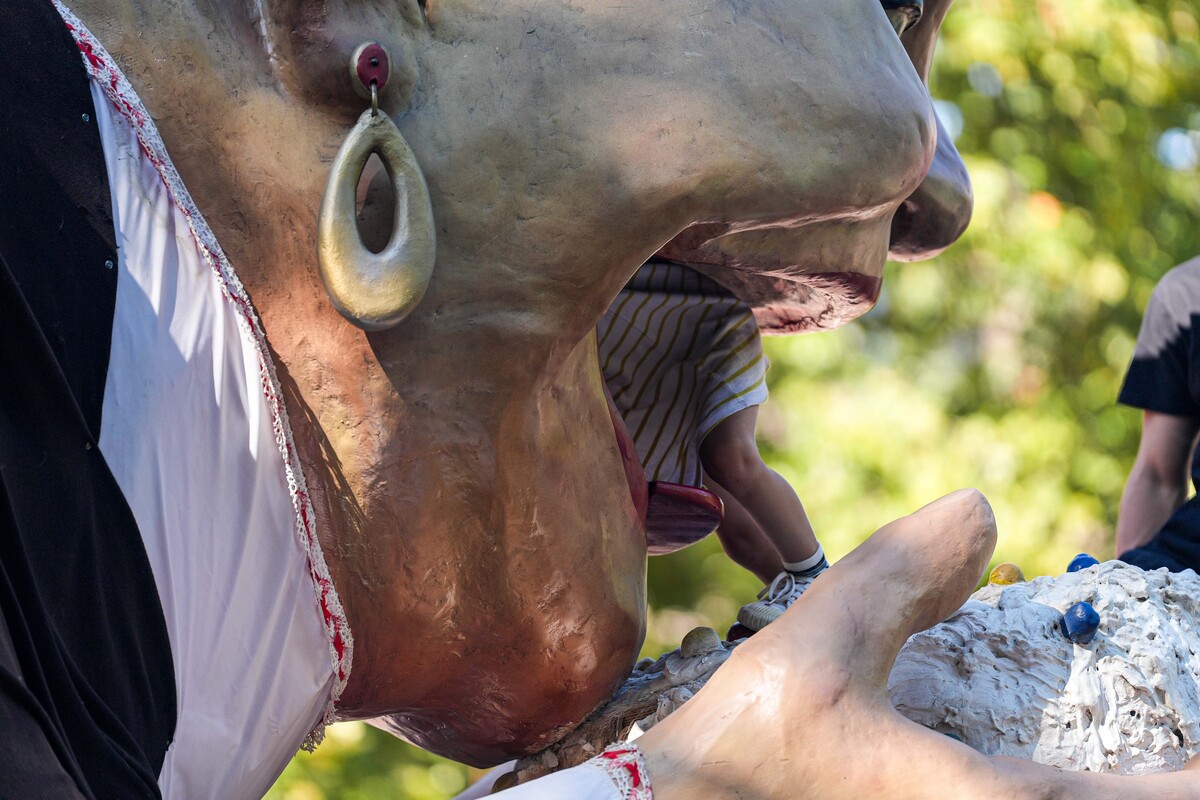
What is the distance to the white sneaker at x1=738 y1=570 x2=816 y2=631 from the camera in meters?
1.90

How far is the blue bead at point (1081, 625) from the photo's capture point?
5.22 feet

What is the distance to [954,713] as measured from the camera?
1.53 meters

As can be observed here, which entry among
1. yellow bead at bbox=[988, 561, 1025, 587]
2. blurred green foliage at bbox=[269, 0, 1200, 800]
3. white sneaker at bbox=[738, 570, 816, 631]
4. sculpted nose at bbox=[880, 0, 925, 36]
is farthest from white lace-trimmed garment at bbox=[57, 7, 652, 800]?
blurred green foliage at bbox=[269, 0, 1200, 800]

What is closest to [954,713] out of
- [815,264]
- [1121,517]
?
[815,264]

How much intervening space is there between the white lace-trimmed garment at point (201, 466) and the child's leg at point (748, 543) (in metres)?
1.12

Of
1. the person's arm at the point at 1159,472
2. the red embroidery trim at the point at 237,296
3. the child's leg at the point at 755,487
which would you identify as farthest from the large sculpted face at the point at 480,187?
the person's arm at the point at 1159,472

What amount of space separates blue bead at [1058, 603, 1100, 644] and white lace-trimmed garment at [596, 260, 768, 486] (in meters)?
0.68

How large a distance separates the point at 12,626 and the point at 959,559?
0.90 metres

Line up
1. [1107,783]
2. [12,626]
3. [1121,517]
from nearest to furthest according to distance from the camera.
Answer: [12,626]
[1107,783]
[1121,517]

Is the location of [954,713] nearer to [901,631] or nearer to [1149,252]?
[901,631]

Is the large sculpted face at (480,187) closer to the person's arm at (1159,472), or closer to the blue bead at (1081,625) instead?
the blue bead at (1081,625)

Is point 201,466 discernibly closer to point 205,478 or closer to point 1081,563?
point 205,478

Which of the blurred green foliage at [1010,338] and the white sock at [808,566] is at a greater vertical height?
the white sock at [808,566]

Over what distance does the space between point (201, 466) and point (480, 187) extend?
385 millimetres
